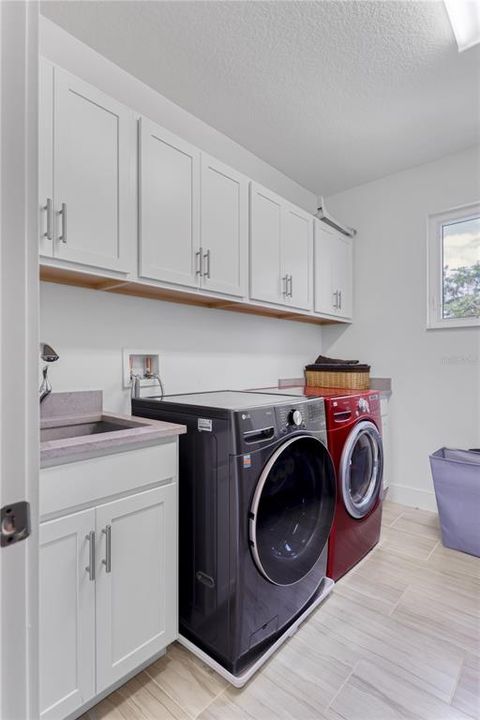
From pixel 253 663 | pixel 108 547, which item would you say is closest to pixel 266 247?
pixel 108 547

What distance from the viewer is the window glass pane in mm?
2643

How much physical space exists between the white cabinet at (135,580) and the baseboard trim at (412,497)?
2141 millimetres

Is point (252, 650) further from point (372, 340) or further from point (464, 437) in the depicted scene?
point (372, 340)

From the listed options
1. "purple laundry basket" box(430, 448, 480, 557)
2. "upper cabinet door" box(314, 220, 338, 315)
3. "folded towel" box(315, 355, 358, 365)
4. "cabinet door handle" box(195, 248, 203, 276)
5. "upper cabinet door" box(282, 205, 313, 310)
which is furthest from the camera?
"folded towel" box(315, 355, 358, 365)

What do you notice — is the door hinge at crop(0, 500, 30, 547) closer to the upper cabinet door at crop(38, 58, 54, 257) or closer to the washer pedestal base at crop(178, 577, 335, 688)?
the upper cabinet door at crop(38, 58, 54, 257)

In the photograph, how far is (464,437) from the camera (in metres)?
2.62

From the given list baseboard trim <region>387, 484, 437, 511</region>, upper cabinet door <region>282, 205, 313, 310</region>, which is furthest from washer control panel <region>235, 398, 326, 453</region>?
baseboard trim <region>387, 484, 437, 511</region>

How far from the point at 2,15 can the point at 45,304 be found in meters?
1.20

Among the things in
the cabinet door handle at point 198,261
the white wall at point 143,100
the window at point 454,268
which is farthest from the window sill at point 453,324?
the cabinet door handle at point 198,261

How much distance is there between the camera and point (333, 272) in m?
2.93

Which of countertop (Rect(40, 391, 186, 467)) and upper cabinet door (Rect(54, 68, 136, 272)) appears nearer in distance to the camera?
countertop (Rect(40, 391, 186, 467))

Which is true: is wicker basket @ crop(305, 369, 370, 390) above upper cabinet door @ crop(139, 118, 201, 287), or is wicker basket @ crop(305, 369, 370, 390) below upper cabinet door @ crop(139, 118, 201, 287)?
below

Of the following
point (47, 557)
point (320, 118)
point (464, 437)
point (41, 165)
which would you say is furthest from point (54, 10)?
point (464, 437)

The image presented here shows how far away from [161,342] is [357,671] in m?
1.65
